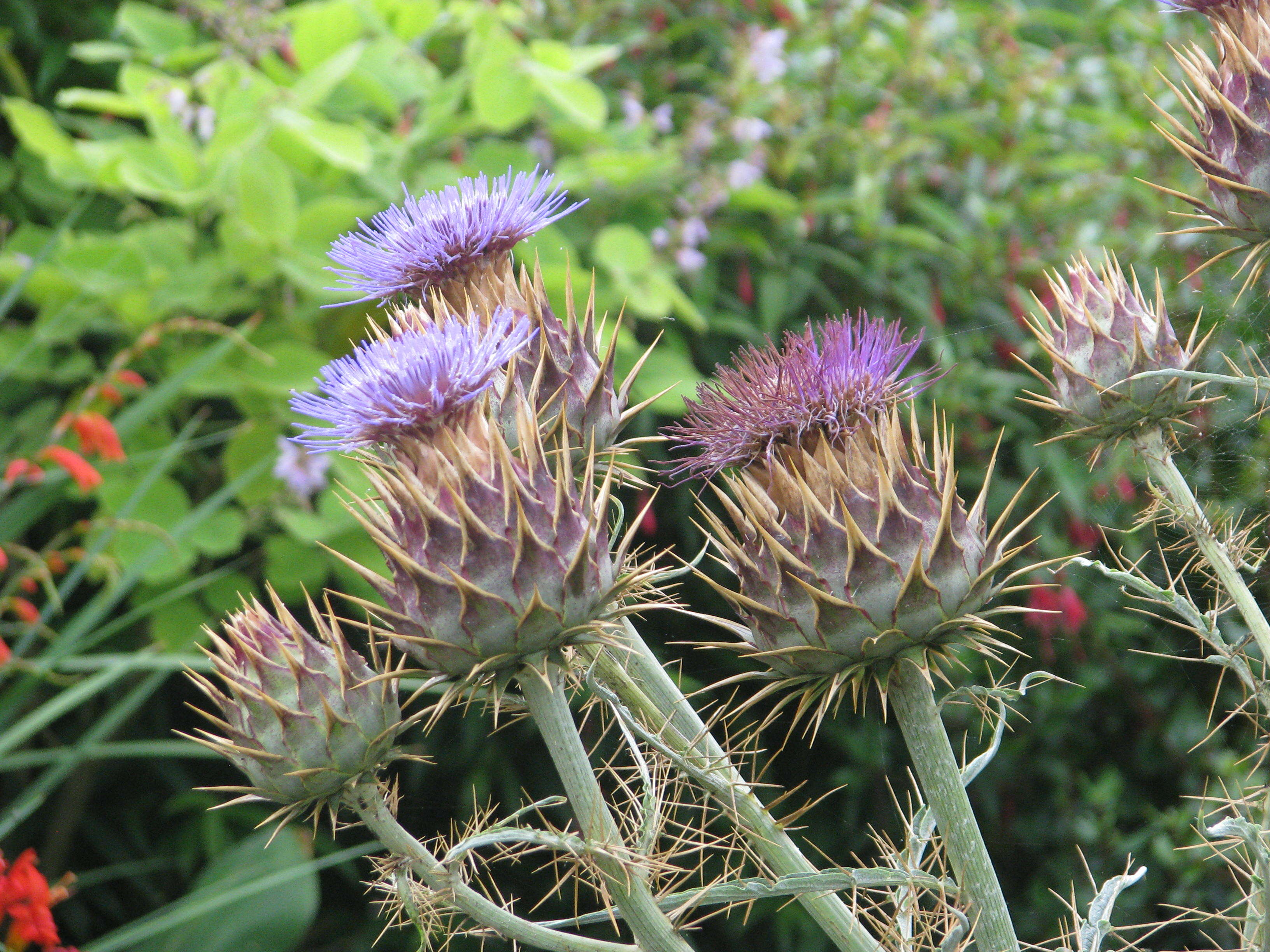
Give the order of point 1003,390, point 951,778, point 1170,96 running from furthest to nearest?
1. point 1170,96
2. point 1003,390
3. point 951,778

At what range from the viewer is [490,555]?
1.10m

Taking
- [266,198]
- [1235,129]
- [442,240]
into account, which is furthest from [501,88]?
[1235,129]

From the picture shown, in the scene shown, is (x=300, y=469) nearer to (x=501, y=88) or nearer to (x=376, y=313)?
(x=376, y=313)

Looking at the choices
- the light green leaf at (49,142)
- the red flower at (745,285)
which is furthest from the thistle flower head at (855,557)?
the light green leaf at (49,142)

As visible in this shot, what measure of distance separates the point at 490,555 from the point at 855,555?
1.21ft

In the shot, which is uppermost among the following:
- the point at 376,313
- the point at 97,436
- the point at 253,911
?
the point at 376,313

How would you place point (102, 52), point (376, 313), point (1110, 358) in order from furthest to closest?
1. point (102, 52)
2. point (376, 313)
3. point (1110, 358)

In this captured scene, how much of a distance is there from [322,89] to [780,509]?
1859 millimetres

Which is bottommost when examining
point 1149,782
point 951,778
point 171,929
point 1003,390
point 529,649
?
point 1149,782

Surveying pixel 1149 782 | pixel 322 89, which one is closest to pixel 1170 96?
pixel 1149 782

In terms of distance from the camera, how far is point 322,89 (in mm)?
2520

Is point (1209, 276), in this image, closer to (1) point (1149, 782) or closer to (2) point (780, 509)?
(1) point (1149, 782)

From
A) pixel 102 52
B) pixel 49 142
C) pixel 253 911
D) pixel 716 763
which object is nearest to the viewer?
pixel 716 763

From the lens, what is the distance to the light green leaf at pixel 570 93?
8.55 ft
